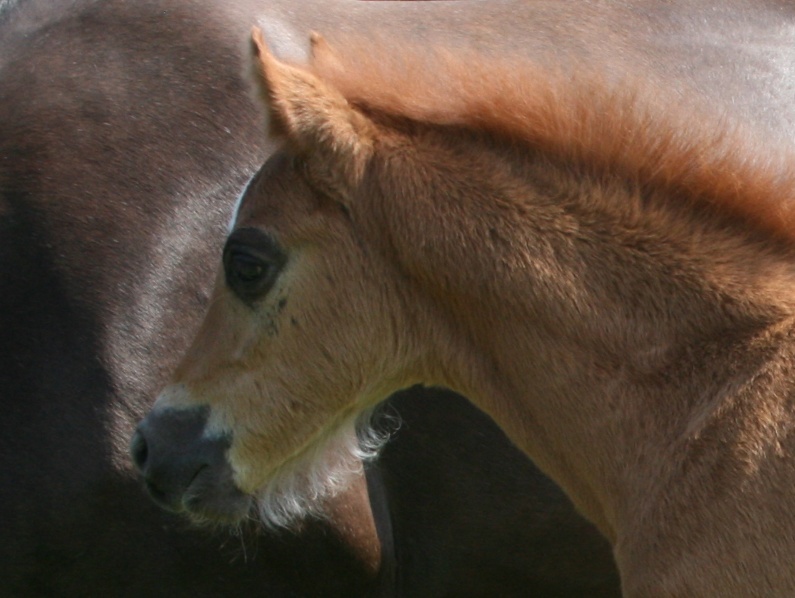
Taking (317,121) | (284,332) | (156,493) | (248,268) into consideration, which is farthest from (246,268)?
(156,493)

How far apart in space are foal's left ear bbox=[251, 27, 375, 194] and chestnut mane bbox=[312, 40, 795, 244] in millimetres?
95

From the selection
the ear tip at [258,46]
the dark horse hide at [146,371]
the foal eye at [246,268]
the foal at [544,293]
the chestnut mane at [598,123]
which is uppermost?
the chestnut mane at [598,123]

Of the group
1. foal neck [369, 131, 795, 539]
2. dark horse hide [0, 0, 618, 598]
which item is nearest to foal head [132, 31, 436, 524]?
foal neck [369, 131, 795, 539]

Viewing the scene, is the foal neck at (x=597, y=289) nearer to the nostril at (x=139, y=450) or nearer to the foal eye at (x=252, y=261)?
the foal eye at (x=252, y=261)

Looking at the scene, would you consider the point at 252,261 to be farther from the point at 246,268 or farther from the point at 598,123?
the point at 598,123

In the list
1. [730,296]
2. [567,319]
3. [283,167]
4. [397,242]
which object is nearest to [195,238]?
[283,167]

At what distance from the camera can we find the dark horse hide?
3602 millimetres

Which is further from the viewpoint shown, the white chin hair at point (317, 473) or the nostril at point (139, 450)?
the white chin hair at point (317, 473)

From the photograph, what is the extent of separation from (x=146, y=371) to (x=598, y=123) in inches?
62.1

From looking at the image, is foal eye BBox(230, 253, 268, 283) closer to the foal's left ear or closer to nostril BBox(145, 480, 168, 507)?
the foal's left ear

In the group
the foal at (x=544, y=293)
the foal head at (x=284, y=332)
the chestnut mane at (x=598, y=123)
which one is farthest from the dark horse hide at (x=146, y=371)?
the chestnut mane at (x=598, y=123)

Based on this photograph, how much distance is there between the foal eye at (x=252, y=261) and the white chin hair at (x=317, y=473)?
1.56ft

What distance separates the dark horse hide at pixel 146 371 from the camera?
3602mm

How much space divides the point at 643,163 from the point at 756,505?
2.64ft
